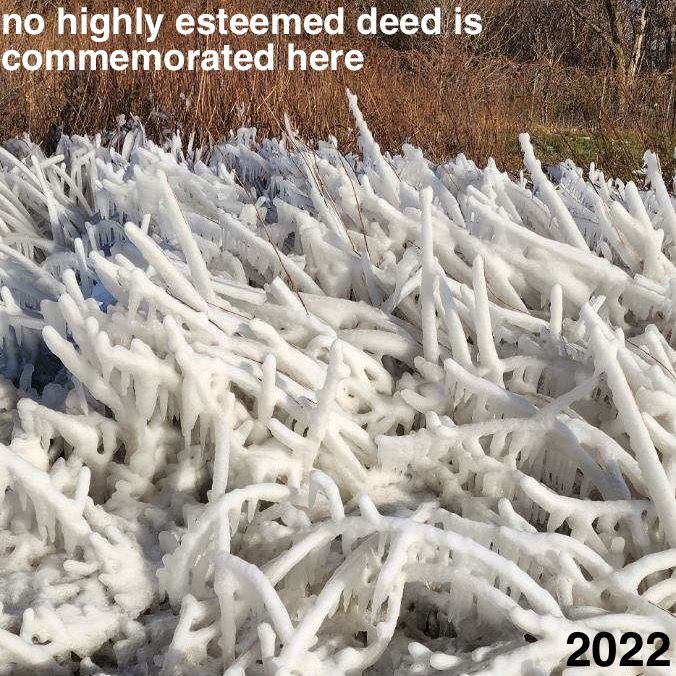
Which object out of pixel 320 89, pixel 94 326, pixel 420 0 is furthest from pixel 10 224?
pixel 420 0

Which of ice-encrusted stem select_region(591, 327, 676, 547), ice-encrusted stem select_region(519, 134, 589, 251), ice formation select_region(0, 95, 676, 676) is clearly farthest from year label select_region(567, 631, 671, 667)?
ice-encrusted stem select_region(519, 134, 589, 251)

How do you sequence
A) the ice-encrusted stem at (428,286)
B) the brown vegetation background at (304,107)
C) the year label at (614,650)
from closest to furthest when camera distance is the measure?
the year label at (614,650) → the ice-encrusted stem at (428,286) → the brown vegetation background at (304,107)

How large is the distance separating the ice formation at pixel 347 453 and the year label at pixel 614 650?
1cm

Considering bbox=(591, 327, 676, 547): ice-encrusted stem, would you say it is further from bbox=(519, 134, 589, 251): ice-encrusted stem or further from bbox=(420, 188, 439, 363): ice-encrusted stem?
bbox=(519, 134, 589, 251): ice-encrusted stem

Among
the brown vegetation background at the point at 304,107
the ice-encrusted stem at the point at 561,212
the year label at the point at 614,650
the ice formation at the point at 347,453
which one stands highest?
the brown vegetation background at the point at 304,107

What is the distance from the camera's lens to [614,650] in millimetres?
754

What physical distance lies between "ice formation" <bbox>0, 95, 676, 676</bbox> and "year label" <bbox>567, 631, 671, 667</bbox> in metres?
0.01

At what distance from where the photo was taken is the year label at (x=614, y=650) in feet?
2.45

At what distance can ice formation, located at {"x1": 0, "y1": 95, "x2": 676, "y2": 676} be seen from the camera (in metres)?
0.81

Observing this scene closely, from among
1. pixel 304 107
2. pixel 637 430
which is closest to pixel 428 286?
pixel 637 430

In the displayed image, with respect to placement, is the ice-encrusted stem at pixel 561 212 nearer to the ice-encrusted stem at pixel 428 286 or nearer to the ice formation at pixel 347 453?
the ice formation at pixel 347 453

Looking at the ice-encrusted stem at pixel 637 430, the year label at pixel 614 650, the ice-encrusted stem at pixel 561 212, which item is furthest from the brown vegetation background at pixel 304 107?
the year label at pixel 614 650

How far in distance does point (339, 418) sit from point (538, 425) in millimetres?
249

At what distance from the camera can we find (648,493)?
913mm
